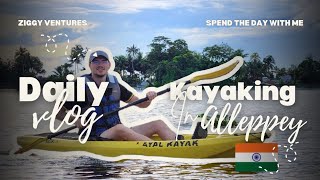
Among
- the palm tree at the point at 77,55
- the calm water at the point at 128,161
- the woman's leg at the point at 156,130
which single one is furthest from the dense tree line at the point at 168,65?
the woman's leg at the point at 156,130

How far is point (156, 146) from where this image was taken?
3.49m

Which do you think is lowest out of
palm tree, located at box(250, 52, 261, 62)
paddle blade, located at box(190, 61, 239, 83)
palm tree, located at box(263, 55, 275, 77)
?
paddle blade, located at box(190, 61, 239, 83)

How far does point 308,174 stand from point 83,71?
1395 millimetres

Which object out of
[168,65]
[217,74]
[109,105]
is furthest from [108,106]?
[217,74]

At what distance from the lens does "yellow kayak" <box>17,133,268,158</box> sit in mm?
3471

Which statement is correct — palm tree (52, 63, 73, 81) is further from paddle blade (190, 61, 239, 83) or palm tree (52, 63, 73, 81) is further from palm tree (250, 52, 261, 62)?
palm tree (250, 52, 261, 62)

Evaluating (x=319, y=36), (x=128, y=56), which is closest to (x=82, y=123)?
(x=128, y=56)

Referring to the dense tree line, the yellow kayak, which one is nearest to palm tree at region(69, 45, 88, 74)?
the dense tree line

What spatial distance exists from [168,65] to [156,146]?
459mm

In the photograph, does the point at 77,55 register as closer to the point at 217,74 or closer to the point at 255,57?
the point at 217,74

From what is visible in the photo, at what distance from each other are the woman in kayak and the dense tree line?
6 cm

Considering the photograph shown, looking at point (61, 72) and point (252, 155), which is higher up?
point (61, 72)

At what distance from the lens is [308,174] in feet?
11.5

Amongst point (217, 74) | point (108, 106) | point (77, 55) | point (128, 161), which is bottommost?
point (128, 161)
